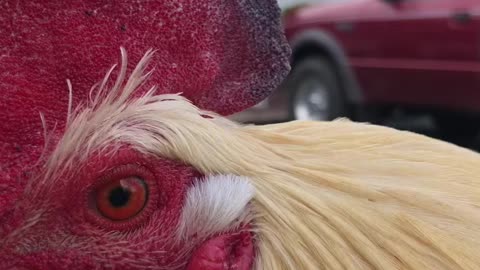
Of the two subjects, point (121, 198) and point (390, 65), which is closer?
point (121, 198)

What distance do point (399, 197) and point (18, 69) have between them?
695mm

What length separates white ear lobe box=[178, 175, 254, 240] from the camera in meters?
1.37

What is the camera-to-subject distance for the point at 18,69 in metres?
1.35

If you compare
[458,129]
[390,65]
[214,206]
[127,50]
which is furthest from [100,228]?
[458,129]

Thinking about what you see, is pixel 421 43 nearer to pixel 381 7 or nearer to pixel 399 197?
pixel 381 7

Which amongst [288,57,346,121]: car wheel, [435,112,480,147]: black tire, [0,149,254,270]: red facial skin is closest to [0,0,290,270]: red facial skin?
[0,149,254,270]: red facial skin

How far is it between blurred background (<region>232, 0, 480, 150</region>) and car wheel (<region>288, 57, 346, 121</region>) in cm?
1

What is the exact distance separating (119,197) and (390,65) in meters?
6.80

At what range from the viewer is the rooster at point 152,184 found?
134cm

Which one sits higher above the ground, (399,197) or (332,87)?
(399,197)

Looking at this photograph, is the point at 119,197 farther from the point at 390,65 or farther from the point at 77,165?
the point at 390,65

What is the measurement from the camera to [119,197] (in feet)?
4.36

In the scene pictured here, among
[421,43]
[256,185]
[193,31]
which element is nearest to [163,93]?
[193,31]

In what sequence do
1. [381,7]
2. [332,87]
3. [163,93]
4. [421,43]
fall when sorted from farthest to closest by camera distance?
[332,87] → [381,7] → [421,43] → [163,93]
